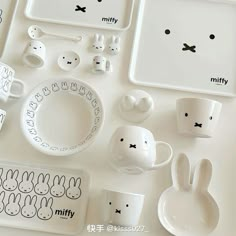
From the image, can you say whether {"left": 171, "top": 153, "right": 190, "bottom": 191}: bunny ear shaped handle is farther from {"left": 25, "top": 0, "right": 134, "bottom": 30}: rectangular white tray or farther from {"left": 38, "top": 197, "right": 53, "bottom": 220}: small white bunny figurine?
{"left": 25, "top": 0, "right": 134, "bottom": 30}: rectangular white tray

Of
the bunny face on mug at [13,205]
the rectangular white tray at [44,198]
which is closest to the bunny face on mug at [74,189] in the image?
the rectangular white tray at [44,198]

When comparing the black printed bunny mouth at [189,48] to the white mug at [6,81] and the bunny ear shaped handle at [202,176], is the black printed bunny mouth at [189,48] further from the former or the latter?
the white mug at [6,81]

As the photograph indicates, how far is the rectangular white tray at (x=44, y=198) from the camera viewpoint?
0.71 m

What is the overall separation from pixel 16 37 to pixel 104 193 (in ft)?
1.54

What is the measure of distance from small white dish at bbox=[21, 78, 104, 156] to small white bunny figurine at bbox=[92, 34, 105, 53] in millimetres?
A: 116

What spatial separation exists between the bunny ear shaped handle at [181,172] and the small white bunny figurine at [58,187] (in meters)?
0.23

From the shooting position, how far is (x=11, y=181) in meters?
0.75

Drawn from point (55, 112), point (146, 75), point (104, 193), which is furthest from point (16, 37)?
point (104, 193)

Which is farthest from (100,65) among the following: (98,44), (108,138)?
(108,138)

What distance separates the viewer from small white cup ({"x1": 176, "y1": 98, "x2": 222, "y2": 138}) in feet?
2.37

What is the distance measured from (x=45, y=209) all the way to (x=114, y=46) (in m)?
0.41

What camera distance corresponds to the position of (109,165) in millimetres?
762

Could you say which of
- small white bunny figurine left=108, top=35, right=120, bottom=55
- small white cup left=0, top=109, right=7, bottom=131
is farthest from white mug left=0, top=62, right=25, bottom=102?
small white bunny figurine left=108, top=35, right=120, bottom=55

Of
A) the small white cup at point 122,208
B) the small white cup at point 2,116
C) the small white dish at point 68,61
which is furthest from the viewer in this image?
the small white dish at point 68,61
